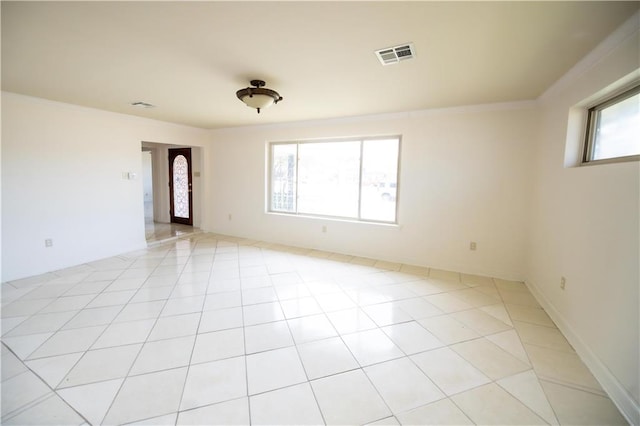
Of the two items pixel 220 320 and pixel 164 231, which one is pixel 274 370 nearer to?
pixel 220 320

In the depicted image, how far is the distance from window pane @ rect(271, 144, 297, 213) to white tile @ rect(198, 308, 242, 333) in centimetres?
292

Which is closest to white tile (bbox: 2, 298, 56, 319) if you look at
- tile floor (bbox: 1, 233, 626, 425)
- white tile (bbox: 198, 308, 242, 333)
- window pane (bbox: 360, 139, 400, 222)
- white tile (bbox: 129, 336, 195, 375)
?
tile floor (bbox: 1, 233, 626, 425)

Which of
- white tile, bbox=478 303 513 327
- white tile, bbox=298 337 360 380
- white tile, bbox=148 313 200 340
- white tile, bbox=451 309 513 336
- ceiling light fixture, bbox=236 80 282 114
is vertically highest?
ceiling light fixture, bbox=236 80 282 114

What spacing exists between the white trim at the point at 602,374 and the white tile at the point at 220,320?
268 centimetres

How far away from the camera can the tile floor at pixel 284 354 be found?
61.8 inches

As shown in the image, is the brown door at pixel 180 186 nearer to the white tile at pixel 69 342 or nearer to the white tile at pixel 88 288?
the white tile at pixel 88 288

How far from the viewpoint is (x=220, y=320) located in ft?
8.30

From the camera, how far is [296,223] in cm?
523

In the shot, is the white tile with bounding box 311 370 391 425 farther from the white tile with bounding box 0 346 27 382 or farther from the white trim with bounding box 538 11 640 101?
the white trim with bounding box 538 11 640 101

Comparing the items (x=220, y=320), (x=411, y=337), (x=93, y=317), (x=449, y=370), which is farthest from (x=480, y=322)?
(x=93, y=317)

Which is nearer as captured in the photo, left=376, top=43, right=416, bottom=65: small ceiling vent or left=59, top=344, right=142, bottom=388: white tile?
left=59, top=344, right=142, bottom=388: white tile

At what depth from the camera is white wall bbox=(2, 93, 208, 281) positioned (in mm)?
3389

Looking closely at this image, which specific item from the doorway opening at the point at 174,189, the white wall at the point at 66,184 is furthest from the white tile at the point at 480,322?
the doorway opening at the point at 174,189

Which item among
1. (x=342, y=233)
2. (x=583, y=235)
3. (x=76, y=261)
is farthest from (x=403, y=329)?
(x=76, y=261)
